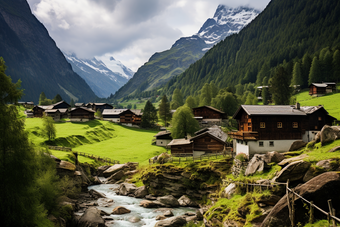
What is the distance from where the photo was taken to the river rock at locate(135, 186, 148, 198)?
47.7 meters

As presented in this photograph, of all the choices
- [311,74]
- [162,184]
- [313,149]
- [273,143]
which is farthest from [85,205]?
[311,74]

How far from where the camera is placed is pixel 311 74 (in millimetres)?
110250

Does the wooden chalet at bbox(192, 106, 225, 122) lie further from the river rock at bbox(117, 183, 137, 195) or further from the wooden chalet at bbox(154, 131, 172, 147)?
the river rock at bbox(117, 183, 137, 195)

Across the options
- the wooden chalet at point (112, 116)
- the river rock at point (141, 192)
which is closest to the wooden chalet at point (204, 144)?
the river rock at point (141, 192)

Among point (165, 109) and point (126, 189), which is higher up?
point (165, 109)

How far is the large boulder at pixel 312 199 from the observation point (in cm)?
2098

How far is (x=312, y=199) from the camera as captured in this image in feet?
71.3

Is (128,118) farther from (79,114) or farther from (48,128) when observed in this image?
(48,128)

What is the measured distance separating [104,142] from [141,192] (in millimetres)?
41819

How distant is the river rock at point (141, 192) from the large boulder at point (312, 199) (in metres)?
28.5

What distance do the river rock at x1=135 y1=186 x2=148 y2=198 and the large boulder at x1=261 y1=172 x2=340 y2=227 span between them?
28.5 metres

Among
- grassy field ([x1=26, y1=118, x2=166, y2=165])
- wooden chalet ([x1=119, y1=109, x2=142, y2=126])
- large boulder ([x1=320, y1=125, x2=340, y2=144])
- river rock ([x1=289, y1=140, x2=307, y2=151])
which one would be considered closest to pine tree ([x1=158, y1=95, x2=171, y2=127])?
wooden chalet ([x1=119, y1=109, x2=142, y2=126])

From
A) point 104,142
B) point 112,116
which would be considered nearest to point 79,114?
point 112,116

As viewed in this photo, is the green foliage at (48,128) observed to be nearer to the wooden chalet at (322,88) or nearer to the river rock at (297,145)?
the river rock at (297,145)
